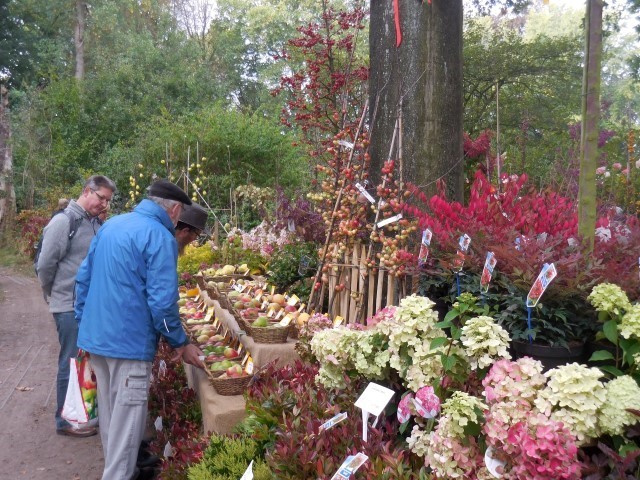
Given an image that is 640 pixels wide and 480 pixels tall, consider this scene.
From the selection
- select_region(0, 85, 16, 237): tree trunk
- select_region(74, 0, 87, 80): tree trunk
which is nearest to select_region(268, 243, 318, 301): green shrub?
select_region(0, 85, 16, 237): tree trunk

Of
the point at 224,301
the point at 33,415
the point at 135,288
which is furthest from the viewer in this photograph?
the point at 33,415

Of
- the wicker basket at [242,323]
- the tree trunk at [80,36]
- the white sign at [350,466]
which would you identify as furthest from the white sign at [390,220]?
the tree trunk at [80,36]

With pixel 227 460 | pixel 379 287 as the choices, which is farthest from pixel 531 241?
pixel 227 460

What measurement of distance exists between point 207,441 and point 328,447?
2.96 ft

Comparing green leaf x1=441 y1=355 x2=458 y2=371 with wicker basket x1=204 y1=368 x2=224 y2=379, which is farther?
wicker basket x1=204 y1=368 x2=224 y2=379

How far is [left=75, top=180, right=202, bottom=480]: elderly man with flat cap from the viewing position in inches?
135

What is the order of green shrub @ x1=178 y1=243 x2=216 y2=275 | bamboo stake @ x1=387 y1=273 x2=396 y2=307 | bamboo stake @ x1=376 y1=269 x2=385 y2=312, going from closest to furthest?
bamboo stake @ x1=387 y1=273 x2=396 y2=307 < bamboo stake @ x1=376 y1=269 x2=385 y2=312 < green shrub @ x1=178 y1=243 x2=216 y2=275

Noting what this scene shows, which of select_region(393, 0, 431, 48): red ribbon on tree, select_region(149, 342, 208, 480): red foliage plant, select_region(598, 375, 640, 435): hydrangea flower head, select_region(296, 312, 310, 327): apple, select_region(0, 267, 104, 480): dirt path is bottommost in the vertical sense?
select_region(0, 267, 104, 480): dirt path

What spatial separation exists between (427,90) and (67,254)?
318 centimetres

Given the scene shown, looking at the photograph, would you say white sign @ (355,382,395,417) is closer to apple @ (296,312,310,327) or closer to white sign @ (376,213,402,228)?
white sign @ (376,213,402,228)

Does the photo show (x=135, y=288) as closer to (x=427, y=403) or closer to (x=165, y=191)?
(x=165, y=191)

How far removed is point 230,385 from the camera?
373 centimetres

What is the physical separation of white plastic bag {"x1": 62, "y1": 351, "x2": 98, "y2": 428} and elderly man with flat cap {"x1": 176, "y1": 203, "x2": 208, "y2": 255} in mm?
987

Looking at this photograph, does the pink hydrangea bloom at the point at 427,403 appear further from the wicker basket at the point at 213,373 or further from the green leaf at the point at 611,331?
the wicker basket at the point at 213,373
